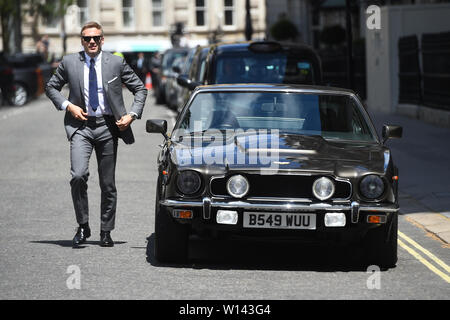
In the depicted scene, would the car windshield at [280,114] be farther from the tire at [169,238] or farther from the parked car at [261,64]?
the parked car at [261,64]

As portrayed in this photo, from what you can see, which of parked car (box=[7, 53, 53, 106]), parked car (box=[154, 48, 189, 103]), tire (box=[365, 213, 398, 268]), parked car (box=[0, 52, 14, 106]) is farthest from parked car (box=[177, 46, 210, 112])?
parked car (box=[7, 53, 53, 106])

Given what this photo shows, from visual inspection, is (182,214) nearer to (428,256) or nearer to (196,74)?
(428,256)

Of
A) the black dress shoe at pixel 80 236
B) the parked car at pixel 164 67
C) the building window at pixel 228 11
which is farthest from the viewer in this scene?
the building window at pixel 228 11

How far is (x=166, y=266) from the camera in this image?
8.16 m

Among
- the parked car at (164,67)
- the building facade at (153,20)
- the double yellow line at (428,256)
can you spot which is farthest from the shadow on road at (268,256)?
the building facade at (153,20)

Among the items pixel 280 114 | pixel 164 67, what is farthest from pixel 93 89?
pixel 164 67

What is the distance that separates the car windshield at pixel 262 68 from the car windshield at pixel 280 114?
590 centimetres

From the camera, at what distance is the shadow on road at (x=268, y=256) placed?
8258mm

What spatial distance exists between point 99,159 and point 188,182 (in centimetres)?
152

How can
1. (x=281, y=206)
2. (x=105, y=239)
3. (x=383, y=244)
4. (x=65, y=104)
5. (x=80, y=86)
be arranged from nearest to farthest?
(x=281, y=206), (x=383, y=244), (x=65, y=104), (x=80, y=86), (x=105, y=239)

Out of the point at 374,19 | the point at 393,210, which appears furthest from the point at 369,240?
the point at 374,19

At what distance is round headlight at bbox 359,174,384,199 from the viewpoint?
7.82 m

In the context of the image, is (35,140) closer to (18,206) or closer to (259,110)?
(18,206)
